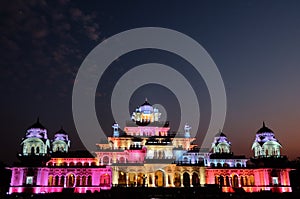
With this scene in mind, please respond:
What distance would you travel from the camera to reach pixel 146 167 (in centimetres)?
5566

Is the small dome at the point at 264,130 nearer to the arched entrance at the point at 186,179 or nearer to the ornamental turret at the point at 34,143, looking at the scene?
the arched entrance at the point at 186,179

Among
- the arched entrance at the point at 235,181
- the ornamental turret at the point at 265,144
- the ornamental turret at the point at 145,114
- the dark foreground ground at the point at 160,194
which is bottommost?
the dark foreground ground at the point at 160,194

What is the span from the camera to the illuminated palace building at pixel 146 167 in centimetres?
5497

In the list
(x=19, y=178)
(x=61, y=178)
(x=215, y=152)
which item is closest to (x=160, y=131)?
(x=215, y=152)

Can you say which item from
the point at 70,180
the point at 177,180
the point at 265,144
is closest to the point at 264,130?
the point at 265,144

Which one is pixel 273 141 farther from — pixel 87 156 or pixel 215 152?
pixel 87 156

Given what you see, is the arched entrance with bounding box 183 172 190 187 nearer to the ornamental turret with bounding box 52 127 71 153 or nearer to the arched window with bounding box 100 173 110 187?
the arched window with bounding box 100 173 110 187

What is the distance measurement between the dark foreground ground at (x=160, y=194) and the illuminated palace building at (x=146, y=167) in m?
4.03

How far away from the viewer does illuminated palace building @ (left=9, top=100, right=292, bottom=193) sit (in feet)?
180

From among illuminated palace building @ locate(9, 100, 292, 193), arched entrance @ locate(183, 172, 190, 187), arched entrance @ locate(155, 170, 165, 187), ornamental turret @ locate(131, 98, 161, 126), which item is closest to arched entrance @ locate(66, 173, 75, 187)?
illuminated palace building @ locate(9, 100, 292, 193)

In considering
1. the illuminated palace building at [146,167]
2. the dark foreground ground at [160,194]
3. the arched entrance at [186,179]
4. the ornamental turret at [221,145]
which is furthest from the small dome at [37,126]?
the ornamental turret at [221,145]

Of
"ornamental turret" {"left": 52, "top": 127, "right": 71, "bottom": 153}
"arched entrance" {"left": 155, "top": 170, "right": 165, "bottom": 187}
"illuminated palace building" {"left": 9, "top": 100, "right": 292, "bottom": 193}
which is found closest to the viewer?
"illuminated palace building" {"left": 9, "top": 100, "right": 292, "bottom": 193}

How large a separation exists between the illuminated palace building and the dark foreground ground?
13.2 feet

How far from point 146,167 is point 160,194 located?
8489mm
